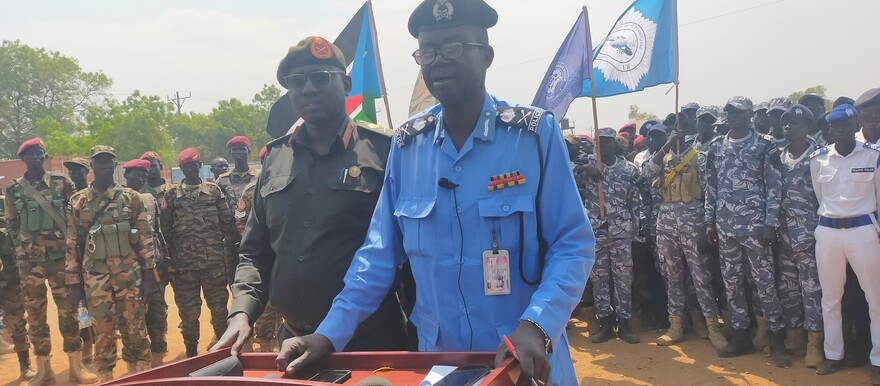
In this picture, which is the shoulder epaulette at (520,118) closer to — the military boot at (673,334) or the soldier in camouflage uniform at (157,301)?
the military boot at (673,334)

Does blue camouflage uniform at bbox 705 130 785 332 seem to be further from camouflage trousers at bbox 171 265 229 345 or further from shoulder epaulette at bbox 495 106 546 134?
camouflage trousers at bbox 171 265 229 345

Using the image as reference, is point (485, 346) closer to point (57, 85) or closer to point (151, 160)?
point (151, 160)

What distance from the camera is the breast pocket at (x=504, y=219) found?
183cm

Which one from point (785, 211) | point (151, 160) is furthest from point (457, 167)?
point (151, 160)

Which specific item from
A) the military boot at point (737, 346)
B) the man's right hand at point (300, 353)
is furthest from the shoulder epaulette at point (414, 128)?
the military boot at point (737, 346)

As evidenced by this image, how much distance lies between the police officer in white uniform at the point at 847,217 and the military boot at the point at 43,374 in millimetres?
7568

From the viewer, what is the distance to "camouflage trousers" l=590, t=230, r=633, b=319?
267 inches

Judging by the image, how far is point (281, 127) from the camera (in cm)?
648

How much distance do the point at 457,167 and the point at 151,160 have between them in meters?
7.27

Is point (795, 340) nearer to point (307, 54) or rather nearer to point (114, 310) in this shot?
point (307, 54)

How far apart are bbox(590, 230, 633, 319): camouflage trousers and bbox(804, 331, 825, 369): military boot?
185cm

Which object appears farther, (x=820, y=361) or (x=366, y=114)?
(x=366, y=114)

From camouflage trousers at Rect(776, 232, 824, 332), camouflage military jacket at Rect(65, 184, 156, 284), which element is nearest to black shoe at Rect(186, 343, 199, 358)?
camouflage military jacket at Rect(65, 184, 156, 284)

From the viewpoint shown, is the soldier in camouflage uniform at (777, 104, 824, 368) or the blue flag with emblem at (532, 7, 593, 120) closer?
the soldier in camouflage uniform at (777, 104, 824, 368)
